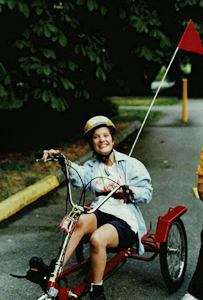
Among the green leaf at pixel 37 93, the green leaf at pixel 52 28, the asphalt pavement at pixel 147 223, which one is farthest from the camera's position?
the green leaf at pixel 37 93

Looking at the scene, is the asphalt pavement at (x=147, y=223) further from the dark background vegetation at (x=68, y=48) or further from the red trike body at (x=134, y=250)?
the dark background vegetation at (x=68, y=48)

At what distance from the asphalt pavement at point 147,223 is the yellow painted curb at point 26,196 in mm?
71

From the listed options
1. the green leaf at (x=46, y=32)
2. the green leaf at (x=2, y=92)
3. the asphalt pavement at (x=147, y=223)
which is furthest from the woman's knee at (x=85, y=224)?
the green leaf at (x=46, y=32)

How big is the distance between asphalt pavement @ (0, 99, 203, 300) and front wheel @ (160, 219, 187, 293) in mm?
92

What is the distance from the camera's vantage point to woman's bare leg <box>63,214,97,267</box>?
11.1 ft

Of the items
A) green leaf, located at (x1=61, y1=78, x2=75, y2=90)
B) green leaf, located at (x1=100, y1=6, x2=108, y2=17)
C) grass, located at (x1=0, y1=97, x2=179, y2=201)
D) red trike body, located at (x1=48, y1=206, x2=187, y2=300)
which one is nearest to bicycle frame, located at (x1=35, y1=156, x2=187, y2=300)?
red trike body, located at (x1=48, y1=206, x2=187, y2=300)

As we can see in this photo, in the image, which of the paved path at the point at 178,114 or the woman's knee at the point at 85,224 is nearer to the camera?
the woman's knee at the point at 85,224

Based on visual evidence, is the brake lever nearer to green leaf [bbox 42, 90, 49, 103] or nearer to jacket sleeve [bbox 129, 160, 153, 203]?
jacket sleeve [bbox 129, 160, 153, 203]

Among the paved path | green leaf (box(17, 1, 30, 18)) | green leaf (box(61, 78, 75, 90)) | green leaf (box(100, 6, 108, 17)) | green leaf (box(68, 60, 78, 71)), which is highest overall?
green leaf (box(17, 1, 30, 18))

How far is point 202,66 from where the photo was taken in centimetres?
2522

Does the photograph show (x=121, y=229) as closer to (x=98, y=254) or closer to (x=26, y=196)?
(x=98, y=254)

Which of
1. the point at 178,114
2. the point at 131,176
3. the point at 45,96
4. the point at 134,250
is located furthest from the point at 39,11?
the point at 178,114

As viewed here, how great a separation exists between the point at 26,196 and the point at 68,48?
9.42ft

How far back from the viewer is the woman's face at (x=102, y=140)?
369 centimetres
